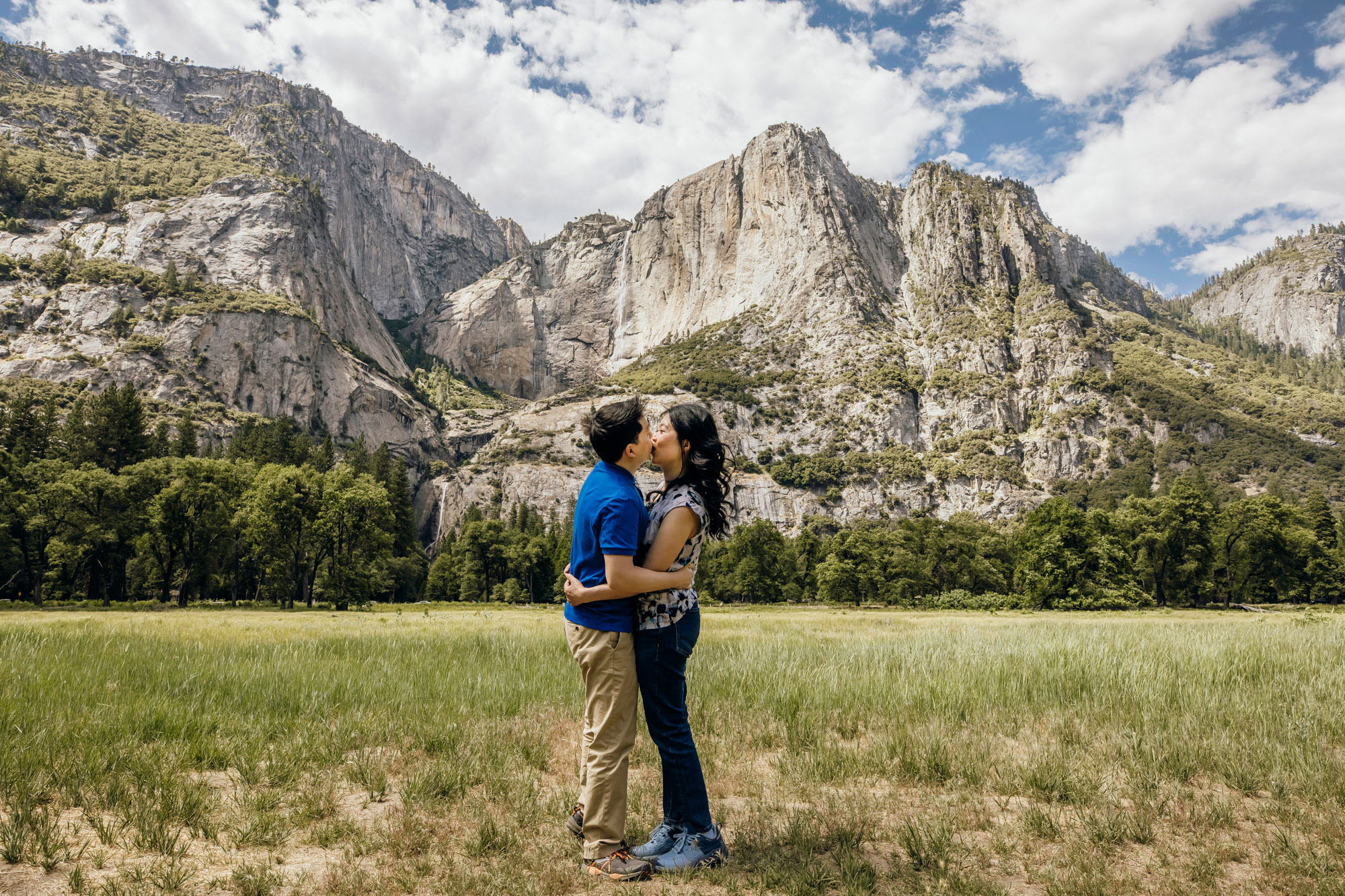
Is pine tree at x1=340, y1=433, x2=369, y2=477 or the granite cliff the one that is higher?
the granite cliff

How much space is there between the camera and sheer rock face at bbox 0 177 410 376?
134 meters

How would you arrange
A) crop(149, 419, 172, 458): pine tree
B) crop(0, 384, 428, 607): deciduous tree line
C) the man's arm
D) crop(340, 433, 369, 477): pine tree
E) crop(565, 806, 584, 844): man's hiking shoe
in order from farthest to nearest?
1. crop(340, 433, 369, 477): pine tree
2. crop(149, 419, 172, 458): pine tree
3. crop(0, 384, 428, 607): deciduous tree line
4. crop(565, 806, 584, 844): man's hiking shoe
5. the man's arm

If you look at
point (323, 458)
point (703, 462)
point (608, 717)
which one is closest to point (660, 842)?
point (608, 717)

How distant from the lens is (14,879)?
3477 millimetres

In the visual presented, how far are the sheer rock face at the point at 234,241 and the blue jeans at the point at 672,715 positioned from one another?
168 metres

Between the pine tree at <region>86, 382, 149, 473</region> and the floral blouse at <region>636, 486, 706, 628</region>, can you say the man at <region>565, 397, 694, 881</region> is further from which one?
A: the pine tree at <region>86, 382, 149, 473</region>

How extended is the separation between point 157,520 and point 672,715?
56.5 meters

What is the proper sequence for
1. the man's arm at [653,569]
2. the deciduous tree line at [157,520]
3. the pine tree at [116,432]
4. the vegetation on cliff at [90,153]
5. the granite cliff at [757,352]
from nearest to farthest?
the man's arm at [653,569] < the deciduous tree line at [157,520] < the pine tree at [116,432] < the granite cliff at [757,352] < the vegetation on cliff at [90,153]

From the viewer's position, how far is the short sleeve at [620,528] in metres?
4.14

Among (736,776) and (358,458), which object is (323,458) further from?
(736,776)

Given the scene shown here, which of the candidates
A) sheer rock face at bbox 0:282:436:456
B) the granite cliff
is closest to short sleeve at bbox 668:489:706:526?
sheer rock face at bbox 0:282:436:456

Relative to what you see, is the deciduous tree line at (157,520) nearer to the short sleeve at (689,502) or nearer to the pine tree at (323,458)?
the pine tree at (323,458)

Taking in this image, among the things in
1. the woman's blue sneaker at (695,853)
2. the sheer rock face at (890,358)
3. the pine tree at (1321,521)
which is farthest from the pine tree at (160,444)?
the pine tree at (1321,521)

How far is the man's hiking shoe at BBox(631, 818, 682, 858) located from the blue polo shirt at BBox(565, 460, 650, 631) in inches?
56.0
